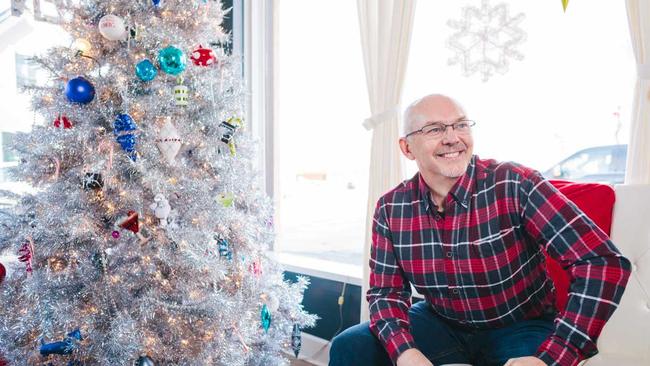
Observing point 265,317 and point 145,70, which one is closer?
point 145,70

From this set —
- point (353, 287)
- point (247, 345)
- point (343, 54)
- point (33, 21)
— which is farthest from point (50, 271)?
point (343, 54)

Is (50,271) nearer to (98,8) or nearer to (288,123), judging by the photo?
(98,8)

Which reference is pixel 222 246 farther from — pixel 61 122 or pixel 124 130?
pixel 61 122

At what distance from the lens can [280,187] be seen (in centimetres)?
330

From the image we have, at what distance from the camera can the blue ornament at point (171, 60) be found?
184cm

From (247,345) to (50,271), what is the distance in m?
0.90

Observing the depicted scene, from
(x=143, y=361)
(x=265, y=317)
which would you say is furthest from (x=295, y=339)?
(x=143, y=361)

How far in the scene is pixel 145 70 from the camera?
1817mm

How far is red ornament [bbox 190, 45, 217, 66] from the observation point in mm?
1975

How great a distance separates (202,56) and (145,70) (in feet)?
0.85

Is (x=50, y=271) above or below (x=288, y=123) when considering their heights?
below

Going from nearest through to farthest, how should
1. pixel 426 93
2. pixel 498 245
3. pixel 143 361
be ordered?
pixel 498 245 < pixel 143 361 < pixel 426 93

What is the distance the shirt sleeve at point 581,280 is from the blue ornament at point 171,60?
4.72 feet

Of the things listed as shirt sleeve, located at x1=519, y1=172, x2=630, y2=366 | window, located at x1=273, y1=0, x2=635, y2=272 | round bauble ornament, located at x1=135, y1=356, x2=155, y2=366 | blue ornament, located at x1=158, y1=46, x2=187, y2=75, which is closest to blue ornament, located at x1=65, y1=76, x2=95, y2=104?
blue ornament, located at x1=158, y1=46, x2=187, y2=75
